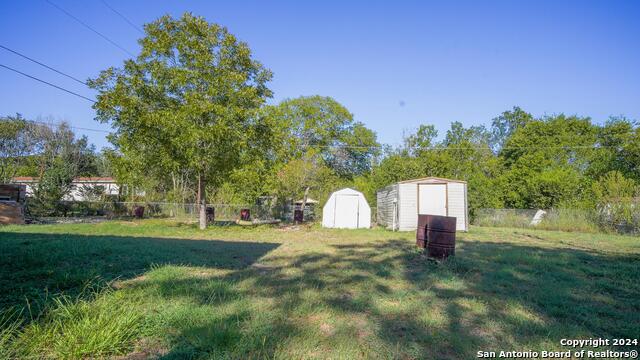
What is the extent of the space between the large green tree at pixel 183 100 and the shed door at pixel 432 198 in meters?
9.21

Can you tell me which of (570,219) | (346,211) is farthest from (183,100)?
(570,219)

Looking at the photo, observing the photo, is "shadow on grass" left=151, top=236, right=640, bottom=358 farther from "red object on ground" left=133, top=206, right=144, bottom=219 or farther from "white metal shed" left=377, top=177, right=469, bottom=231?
"red object on ground" left=133, top=206, right=144, bottom=219

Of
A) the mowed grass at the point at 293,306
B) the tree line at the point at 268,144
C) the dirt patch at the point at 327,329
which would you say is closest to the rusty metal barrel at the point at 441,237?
the mowed grass at the point at 293,306

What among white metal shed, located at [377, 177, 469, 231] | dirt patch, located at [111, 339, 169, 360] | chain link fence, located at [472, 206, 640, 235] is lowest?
dirt patch, located at [111, 339, 169, 360]

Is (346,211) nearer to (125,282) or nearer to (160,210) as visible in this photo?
(125,282)

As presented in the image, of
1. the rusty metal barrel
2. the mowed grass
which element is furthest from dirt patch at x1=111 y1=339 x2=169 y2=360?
the rusty metal barrel

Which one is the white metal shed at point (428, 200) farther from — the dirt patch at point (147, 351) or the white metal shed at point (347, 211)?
the dirt patch at point (147, 351)

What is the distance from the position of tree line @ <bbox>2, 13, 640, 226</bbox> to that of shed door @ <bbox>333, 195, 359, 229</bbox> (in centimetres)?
411

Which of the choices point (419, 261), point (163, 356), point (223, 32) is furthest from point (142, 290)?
point (223, 32)

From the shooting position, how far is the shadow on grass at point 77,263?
14.3ft

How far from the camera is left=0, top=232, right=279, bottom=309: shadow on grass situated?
14.3 ft

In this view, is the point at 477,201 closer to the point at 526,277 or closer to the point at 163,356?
the point at 526,277

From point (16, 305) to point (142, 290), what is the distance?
1.20 metres

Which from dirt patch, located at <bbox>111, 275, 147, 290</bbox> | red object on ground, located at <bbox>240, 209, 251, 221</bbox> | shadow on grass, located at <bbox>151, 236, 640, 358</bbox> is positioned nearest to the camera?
shadow on grass, located at <bbox>151, 236, 640, 358</bbox>
